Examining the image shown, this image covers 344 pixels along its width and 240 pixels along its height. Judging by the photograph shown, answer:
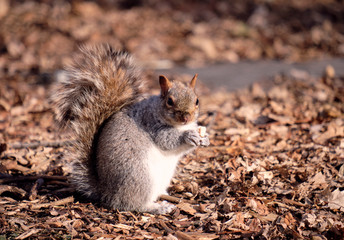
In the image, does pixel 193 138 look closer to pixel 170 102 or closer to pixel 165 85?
pixel 170 102

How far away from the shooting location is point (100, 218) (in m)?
2.94

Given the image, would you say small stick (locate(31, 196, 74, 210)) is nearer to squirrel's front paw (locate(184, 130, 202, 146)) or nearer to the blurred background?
squirrel's front paw (locate(184, 130, 202, 146))

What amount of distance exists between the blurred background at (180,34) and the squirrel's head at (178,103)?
3.80 metres

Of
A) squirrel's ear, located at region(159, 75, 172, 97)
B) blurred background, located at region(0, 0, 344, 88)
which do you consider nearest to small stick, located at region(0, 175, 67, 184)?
squirrel's ear, located at region(159, 75, 172, 97)

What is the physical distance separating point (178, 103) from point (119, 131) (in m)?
0.50

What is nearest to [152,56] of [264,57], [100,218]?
[264,57]

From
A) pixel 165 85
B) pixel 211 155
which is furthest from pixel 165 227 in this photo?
pixel 211 155

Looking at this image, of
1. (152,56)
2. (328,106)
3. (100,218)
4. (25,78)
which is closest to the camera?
(100,218)

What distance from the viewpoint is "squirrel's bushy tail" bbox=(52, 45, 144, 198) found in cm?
303

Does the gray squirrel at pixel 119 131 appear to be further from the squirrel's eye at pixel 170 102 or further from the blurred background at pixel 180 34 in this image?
the blurred background at pixel 180 34

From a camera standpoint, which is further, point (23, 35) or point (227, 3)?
point (227, 3)

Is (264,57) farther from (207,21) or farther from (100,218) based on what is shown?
(100,218)

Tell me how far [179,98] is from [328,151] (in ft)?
5.59

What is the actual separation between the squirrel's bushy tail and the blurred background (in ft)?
12.1
